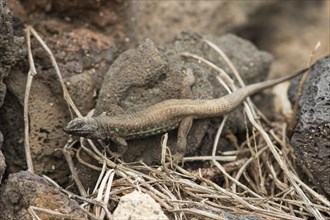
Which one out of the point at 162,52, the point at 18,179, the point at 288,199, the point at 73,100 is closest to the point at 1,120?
the point at 73,100

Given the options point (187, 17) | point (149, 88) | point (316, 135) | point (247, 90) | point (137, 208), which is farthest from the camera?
point (187, 17)

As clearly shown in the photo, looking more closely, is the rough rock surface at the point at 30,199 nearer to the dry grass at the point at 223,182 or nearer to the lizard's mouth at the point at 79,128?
the dry grass at the point at 223,182

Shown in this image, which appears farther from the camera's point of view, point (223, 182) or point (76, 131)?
point (223, 182)

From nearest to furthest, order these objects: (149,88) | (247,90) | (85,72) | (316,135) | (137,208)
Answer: (137,208) < (316,135) < (149,88) < (85,72) < (247,90)

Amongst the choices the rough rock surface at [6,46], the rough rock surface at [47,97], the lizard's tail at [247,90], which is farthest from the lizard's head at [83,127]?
the lizard's tail at [247,90]

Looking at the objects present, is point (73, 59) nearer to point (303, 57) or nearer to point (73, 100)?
point (73, 100)

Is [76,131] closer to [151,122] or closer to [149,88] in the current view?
[151,122]

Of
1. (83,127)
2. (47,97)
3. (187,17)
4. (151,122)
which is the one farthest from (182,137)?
(187,17)
